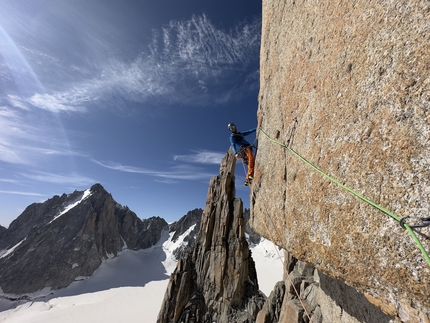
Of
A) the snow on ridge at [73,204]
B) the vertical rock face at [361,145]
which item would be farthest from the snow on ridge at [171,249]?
the vertical rock face at [361,145]

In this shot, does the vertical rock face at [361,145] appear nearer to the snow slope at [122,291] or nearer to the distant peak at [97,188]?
the snow slope at [122,291]

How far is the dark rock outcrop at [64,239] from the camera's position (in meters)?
92.7

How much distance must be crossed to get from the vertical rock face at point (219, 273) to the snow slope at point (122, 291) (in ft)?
156

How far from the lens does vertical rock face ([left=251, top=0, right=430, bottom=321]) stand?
1.99m

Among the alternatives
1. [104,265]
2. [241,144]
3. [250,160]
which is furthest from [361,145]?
→ [104,265]

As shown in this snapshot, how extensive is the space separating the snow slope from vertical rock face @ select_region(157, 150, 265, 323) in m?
47.5

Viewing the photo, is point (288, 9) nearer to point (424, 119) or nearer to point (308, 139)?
point (308, 139)

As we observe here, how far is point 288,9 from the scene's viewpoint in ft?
16.6

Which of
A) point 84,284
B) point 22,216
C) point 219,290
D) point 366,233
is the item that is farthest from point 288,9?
point 22,216

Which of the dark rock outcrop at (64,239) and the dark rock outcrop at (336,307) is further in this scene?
the dark rock outcrop at (64,239)

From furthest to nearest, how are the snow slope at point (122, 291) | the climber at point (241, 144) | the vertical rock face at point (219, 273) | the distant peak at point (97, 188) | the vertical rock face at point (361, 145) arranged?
the distant peak at point (97, 188) < the snow slope at point (122, 291) < the vertical rock face at point (219, 273) < the climber at point (241, 144) < the vertical rock face at point (361, 145)

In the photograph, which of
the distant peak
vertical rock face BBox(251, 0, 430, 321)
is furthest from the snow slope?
vertical rock face BBox(251, 0, 430, 321)

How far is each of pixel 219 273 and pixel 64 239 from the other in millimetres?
102769

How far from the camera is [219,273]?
3272 centimetres
